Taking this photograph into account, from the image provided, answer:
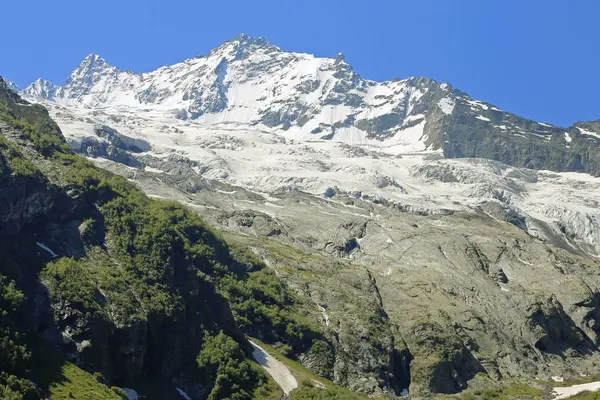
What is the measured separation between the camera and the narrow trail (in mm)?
128125

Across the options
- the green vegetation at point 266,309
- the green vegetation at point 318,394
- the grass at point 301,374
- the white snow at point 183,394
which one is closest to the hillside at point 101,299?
the green vegetation at point 266,309

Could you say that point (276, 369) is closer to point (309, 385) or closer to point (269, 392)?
point (309, 385)

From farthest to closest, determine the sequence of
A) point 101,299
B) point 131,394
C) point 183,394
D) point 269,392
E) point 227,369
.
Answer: point 269,392 → point 227,369 → point 183,394 → point 101,299 → point 131,394

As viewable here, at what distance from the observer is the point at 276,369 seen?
444ft

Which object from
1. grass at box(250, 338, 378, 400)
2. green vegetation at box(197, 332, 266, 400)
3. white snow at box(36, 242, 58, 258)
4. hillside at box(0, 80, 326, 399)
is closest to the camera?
hillside at box(0, 80, 326, 399)

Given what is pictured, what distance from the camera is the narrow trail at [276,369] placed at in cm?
12812

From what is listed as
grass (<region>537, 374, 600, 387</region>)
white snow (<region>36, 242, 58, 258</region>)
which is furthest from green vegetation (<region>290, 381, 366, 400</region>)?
grass (<region>537, 374, 600, 387</region>)

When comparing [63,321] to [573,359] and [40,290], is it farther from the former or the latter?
[573,359]

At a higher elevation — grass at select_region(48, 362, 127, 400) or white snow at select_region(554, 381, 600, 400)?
white snow at select_region(554, 381, 600, 400)

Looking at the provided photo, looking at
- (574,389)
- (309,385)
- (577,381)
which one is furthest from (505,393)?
(309,385)

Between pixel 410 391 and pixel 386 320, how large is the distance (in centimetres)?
2485

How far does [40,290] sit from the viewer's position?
10669cm

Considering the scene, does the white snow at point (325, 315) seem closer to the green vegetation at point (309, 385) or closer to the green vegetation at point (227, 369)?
the green vegetation at point (309, 385)

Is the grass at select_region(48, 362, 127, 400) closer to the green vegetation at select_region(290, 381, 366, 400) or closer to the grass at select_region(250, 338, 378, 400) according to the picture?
the green vegetation at select_region(290, 381, 366, 400)
